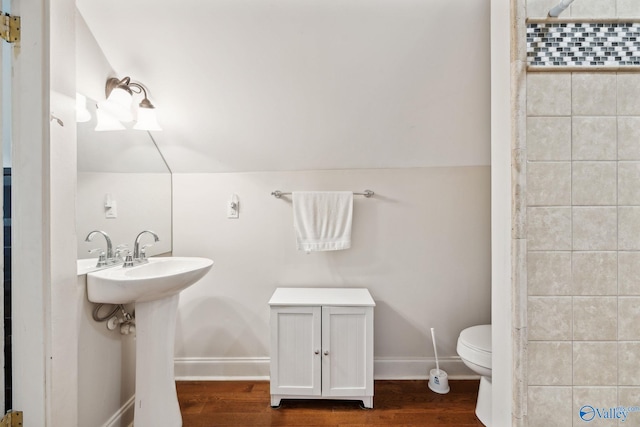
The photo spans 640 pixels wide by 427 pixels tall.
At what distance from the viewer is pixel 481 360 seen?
155 cm

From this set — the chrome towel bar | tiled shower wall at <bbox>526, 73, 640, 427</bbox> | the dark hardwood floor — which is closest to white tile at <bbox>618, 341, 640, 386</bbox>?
tiled shower wall at <bbox>526, 73, 640, 427</bbox>

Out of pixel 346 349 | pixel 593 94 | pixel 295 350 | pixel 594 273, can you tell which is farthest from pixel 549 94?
pixel 295 350

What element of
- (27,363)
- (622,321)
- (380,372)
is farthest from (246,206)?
(622,321)

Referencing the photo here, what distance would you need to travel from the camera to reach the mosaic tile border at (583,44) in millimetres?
979

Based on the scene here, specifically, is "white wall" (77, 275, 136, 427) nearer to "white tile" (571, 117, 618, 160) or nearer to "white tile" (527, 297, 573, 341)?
"white tile" (527, 297, 573, 341)

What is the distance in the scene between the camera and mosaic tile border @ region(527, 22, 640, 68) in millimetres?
979

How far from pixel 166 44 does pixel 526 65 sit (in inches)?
60.4

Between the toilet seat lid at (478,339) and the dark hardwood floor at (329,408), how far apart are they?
0.41 meters

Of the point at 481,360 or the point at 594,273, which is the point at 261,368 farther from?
the point at 594,273

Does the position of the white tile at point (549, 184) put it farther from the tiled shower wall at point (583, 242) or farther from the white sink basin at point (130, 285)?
the white sink basin at point (130, 285)

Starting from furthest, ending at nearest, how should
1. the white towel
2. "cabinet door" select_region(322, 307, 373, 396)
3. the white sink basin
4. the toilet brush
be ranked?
1. the white towel
2. the toilet brush
3. "cabinet door" select_region(322, 307, 373, 396)
4. the white sink basin

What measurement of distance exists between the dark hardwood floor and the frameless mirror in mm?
949

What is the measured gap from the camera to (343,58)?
1.53m

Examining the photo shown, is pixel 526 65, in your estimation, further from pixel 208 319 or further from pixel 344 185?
pixel 208 319
